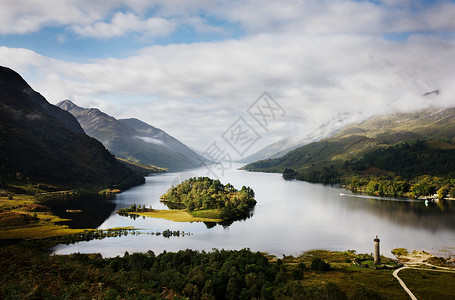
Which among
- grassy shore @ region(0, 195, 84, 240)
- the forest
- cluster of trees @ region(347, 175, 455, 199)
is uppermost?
cluster of trees @ region(347, 175, 455, 199)

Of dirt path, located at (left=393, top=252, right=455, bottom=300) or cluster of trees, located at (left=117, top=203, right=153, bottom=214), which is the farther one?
cluster of trees, located at (left=117, top=203, right=153, bottom=214)

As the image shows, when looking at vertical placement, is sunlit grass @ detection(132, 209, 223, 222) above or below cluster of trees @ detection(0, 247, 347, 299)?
below

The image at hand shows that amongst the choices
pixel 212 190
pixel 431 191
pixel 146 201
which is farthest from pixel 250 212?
pixel 431 191

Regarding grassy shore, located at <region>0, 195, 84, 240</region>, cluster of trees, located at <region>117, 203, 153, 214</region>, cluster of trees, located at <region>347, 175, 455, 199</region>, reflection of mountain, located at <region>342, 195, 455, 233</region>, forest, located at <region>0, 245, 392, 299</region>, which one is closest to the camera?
forest, located at <region>0, 245, 392, 299</region>

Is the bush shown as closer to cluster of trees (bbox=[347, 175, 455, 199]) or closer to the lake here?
the lake

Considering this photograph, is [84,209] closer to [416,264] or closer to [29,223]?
[29,223]

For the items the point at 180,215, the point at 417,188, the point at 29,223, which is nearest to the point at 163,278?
Answer: the point at 29,223

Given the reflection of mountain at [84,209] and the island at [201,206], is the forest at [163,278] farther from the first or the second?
the island at [201,206]

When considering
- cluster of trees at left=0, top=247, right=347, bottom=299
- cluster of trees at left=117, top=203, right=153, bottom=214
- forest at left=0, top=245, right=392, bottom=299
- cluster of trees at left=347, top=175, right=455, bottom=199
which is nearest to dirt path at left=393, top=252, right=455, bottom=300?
→ forest at left=0, top=245, right=392, bottom=299
